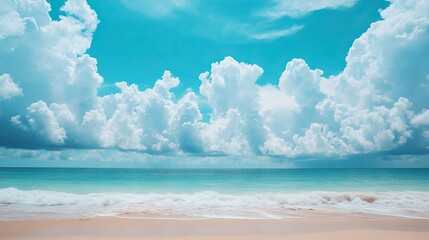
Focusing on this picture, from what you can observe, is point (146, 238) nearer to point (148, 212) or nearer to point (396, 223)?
point (148, 212)

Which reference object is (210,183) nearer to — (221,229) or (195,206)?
(195,206)

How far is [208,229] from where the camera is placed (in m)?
11.5

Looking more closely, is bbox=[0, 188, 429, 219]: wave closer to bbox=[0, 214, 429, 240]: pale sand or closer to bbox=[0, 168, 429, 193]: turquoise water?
bbox=[0, 214, 429, 240]: pale sand

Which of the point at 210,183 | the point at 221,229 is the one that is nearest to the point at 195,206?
the point at 221,229

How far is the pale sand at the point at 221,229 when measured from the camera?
10.4m

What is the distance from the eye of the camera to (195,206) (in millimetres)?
18391

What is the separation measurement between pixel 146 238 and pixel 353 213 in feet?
37.3

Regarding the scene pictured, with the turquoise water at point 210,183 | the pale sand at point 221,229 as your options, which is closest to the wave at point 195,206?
the pale sand at point 221,229

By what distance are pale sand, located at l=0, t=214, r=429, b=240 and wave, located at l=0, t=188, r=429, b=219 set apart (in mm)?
1737

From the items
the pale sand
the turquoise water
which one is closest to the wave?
the pale sand

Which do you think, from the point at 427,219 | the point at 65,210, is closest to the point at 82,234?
the point at 65,210

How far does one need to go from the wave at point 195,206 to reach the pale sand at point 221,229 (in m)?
1.74

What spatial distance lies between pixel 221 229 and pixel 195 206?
7092mm

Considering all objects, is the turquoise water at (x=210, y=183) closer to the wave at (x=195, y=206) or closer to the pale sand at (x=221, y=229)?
the wave at (x=195, y=206)
